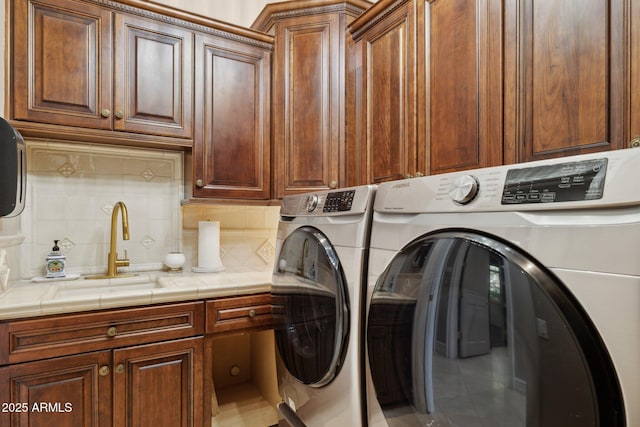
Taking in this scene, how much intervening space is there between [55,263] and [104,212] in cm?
34

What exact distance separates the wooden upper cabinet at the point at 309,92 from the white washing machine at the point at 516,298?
3.58 ft

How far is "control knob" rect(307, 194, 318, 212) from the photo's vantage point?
1.34 m

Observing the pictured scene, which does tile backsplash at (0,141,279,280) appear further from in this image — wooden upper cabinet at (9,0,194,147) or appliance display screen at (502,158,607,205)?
appliance display screen at (502,158,607,205)

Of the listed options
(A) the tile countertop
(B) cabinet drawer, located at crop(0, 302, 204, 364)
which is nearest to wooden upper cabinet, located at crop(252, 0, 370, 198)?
Result: (A) the tile countertop

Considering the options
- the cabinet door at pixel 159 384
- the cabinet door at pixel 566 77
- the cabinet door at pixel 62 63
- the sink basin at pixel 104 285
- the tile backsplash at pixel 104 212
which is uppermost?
the cabinet door at pixel 62 63

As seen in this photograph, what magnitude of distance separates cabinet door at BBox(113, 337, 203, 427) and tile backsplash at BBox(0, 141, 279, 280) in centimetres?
70

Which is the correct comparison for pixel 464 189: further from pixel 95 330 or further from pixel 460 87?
pixel 95 330

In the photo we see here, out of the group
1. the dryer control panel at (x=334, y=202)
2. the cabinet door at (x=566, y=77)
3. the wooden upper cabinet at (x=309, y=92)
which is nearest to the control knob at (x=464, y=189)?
the dryer control panel at (x=334, y=202)

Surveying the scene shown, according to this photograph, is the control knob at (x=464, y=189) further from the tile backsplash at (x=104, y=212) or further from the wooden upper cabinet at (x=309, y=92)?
the tile backsplash at (x=104, y=212)

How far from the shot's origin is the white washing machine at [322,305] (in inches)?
42.1

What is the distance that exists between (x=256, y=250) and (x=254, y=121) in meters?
0.85

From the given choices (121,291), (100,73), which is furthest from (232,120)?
(121,291)

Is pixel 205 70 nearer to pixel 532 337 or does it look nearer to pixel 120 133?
pixel 120 133

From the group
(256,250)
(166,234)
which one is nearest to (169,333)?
(166,234)
